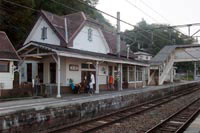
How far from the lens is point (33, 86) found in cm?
1546

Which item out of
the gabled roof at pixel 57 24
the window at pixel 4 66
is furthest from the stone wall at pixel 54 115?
the gabled roof at pixel 57 24

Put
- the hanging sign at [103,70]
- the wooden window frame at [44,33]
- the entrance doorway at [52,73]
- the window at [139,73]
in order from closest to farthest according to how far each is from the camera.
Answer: the entrance doorway at [52,73] → the wooden window frame at [44,33] → the hanging sign at [103,70] → the window at [139,73]

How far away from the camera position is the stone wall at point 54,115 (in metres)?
7.00

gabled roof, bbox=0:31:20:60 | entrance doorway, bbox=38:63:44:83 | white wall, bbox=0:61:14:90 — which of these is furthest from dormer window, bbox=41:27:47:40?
white wall, bbox=0:61:14:90

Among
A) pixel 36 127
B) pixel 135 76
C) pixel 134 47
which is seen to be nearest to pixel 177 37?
pixel 134 47

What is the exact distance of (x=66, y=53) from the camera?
1444 centimetres

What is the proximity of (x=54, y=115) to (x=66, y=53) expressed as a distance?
260 inches

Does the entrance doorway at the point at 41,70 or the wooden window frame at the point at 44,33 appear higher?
the wooden window frame at the point at 44,33

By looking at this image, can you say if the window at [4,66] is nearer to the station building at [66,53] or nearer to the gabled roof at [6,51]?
the gabled roof at [6,51]

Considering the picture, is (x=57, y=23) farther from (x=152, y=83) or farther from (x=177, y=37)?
(x=177, y=37)

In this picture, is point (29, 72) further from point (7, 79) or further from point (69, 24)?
point (69, 24)

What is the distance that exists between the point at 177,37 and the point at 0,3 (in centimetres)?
4999

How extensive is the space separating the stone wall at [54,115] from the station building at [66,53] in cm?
493

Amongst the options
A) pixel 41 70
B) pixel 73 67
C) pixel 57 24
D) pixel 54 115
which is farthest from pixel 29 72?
pixel 54 115
